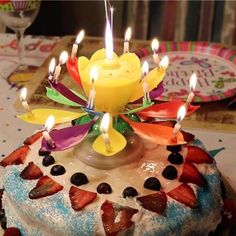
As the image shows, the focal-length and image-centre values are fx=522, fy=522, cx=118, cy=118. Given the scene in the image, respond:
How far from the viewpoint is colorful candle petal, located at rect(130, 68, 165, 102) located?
0.85 meters

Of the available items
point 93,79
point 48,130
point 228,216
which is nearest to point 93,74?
point 93,79

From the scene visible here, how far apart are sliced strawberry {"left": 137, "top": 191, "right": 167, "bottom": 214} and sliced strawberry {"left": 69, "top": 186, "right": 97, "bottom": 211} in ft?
0.23

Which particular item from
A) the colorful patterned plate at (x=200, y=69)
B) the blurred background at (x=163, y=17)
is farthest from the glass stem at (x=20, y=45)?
the blurred background at (x=163, y=17)

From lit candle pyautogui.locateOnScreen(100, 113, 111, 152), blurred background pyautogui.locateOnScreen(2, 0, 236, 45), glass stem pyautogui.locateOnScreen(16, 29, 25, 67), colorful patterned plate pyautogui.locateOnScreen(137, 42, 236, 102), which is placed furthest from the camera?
blurred background pyautogui.locateOnScreen(2, 0, 236, 45)

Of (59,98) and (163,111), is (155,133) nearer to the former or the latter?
(163,111)

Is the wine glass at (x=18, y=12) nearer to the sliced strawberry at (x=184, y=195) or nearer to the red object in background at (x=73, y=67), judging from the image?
the red object in background at (x=73, y=67)

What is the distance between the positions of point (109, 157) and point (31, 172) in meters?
0.13

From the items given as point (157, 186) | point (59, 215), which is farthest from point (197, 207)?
point (59, 215)

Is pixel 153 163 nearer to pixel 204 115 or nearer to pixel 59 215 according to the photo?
pixel 59 215

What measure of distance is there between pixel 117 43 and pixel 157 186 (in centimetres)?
94

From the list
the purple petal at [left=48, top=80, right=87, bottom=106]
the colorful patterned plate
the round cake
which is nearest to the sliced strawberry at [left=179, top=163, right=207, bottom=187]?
the round cake

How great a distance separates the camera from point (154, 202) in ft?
2.51

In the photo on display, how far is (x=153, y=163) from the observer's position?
2.72ft

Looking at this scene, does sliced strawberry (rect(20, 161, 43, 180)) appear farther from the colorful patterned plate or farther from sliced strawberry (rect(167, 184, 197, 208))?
the colorful patterned plate
